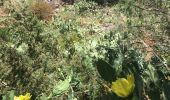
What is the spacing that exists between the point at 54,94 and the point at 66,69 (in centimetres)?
82

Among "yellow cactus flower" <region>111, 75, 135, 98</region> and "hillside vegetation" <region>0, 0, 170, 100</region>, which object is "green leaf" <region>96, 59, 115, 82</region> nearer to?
"hillside vegetation" <region>0, 0, 170, 100</region>

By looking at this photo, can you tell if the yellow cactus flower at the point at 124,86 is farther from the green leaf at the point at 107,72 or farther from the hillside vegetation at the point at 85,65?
the green leaf at the point at 107,72

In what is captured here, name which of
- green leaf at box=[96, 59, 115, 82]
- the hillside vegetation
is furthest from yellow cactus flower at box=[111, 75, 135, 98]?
green leaf at box=[96, 59, 115, 82]

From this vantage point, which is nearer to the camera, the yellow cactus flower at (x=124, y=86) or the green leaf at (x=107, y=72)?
the yellow cactus flower at (x=124, y=86)

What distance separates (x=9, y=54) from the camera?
2.59 m

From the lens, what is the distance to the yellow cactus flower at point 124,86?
5.06 ft

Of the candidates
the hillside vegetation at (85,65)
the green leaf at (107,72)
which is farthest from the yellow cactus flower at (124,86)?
the green leaf at (107,72)

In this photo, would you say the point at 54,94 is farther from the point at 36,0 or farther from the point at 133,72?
the point at 36,0

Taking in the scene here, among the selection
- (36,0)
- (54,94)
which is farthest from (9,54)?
(36,0)

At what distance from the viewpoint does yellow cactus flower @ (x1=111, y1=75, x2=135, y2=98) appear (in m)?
1.54

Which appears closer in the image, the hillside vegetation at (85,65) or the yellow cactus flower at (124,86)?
the yellow cactus flower at (124,86)

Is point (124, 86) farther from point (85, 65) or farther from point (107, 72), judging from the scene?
point (85, 65)

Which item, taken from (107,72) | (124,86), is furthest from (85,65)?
(124,86)

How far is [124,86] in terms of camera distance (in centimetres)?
154
